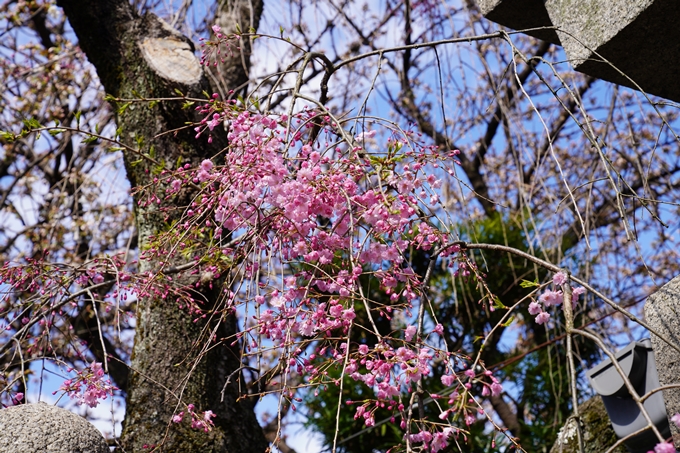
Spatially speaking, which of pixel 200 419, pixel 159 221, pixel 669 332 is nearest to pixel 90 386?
pixel 200 419

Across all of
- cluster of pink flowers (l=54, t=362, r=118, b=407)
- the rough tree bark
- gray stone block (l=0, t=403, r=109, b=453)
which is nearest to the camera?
gray stone block (l=0, t=403, r=109, b=453)

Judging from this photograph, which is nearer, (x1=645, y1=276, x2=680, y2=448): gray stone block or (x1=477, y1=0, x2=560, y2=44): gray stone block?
(x1=645, y1=276, x2=680, y2=448): gray stone block

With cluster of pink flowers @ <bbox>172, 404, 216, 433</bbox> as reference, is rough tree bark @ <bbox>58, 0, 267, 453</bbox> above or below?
above

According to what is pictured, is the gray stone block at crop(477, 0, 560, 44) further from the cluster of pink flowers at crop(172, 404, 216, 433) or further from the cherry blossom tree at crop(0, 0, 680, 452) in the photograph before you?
the cluster of pink flowers at crop(172, 404, 216, 433)

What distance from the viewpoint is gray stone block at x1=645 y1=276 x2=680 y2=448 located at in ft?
4.99

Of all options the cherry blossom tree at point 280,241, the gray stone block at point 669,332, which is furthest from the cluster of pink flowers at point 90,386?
the gray stone block at point 669,332

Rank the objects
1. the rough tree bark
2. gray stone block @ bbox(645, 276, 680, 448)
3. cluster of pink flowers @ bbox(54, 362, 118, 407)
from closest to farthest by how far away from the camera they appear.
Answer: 1. gray stone block @ bbox(645, 276, 680, 448)
2. cluster of pink flowers @ bbox(54, 362, 118, 407)
3. the rough tree bark

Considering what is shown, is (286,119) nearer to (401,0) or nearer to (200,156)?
(200,156)

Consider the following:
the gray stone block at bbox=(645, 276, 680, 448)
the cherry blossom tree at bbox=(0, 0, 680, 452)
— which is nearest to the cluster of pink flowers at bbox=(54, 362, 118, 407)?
the cherry blossom tree at bbox=(0, 0, 680, 452)

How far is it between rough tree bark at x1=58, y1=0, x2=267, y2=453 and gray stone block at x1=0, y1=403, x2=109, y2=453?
0.89 feet

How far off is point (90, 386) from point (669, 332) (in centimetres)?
162

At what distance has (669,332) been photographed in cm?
153

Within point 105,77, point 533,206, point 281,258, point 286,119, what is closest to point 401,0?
point 533,206

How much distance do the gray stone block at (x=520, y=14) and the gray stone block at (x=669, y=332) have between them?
729 mm
